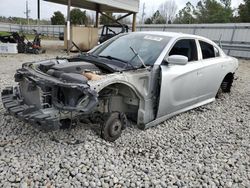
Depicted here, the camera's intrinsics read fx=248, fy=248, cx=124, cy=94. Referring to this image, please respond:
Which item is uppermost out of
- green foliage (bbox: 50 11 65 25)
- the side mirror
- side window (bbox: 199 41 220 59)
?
green foliage (bbox: 50 11 65 25)

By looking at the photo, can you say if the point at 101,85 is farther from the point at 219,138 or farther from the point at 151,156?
the point at 219,138

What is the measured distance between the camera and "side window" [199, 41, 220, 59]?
5.13m

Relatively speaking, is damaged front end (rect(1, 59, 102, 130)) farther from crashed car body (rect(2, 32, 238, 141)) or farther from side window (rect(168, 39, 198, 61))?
side window (rect(168, 39, 198, 61))

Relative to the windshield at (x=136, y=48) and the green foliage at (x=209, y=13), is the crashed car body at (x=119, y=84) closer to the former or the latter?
the windshield at (x=136, y=48)

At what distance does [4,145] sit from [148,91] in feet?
7.04

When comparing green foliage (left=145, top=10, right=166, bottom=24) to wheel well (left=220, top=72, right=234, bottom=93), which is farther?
green foliage (left=145, top=10, right=166, bottom=24)

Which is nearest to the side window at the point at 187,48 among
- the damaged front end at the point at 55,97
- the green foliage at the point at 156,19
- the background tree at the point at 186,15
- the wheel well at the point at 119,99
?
the wheel well at the point at 119,99

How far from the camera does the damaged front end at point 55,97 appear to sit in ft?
9.65

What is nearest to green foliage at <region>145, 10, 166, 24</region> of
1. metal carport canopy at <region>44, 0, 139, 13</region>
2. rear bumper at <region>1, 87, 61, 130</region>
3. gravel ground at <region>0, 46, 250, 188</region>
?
metal carport canopy at <region>44, 0, 139, 13</region>

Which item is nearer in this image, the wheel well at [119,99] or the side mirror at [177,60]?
the wheel well at [119,99]

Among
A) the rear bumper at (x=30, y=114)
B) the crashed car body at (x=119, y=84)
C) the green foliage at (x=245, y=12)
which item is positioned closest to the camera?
the rear bumper at (x=30, y=114)

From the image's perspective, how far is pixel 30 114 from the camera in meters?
3.05

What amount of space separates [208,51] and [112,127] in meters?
3.02

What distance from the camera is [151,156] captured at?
11.0 feet
